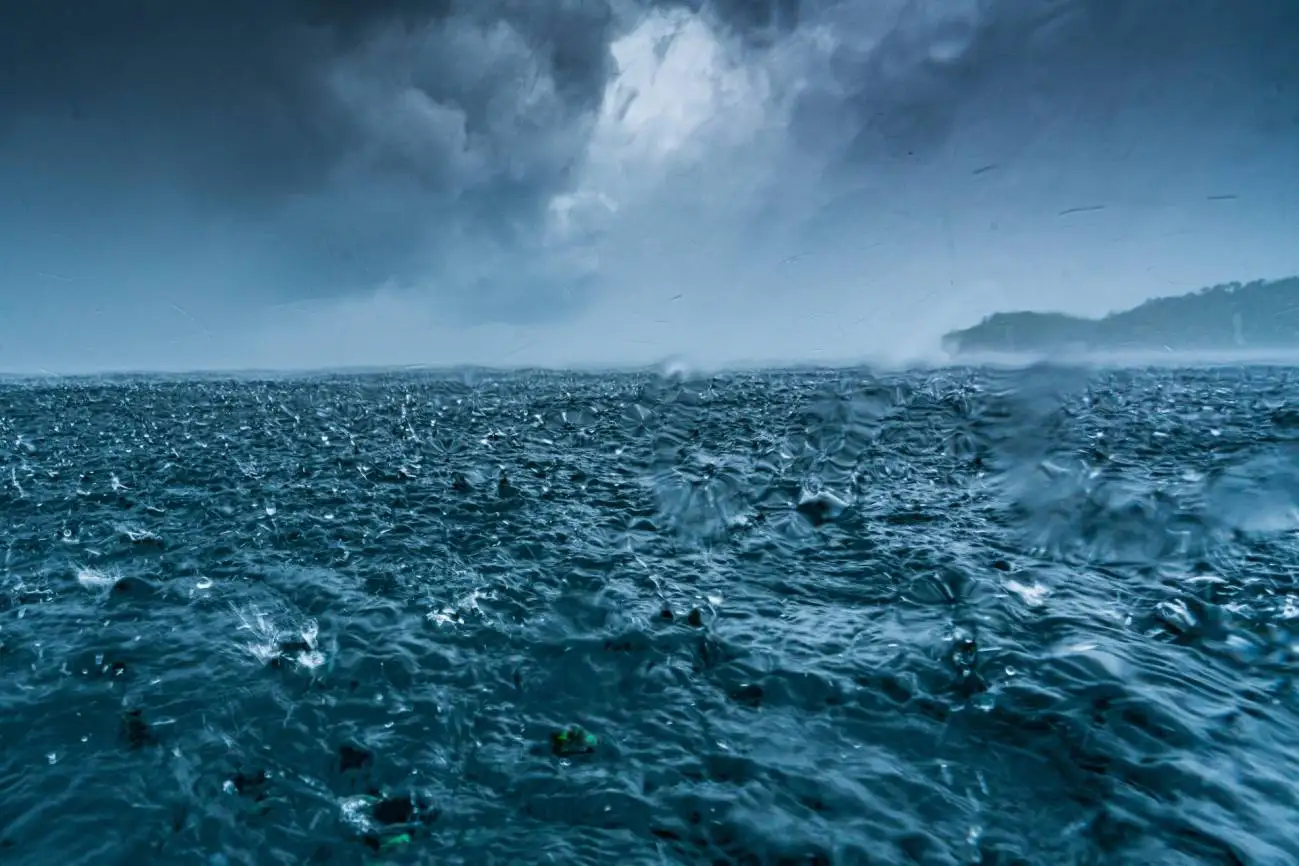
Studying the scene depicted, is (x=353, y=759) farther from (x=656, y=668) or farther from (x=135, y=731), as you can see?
(x=656, y=668)

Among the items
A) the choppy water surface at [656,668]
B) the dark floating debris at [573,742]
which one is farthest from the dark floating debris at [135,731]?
the dark floating debris at [573,742]

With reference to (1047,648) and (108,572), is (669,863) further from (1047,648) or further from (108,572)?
(108,572)

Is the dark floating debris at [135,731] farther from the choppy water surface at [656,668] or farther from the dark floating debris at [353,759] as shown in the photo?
the dark floating debris at [353,759]

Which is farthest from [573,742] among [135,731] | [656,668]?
[135,731]

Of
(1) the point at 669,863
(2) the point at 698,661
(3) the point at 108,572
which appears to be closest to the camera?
(1) the point at 669,863

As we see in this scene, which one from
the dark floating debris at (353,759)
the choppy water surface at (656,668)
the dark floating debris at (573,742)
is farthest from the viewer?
the dark floating debris at (573,742)

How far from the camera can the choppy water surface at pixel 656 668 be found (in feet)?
23.7

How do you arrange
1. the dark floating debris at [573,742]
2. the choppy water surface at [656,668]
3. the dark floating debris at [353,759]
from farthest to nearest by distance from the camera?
the dark floating debris at [573,742] < the dark floating debris at [353,759] < the choppy water surface at [656,668]

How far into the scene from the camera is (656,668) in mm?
10844

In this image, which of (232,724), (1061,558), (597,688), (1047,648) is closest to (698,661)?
(597,688)

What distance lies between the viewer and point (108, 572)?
15.1 metres

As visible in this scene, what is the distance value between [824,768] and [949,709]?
2646 mm

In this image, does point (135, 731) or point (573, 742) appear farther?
point (135, 731)

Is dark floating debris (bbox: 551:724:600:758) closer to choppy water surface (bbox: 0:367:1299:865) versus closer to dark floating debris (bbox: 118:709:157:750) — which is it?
choppy water surface (bbox: 0:367:1299:865)
